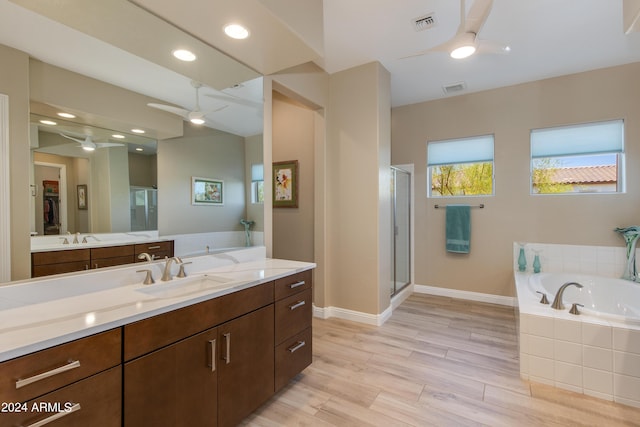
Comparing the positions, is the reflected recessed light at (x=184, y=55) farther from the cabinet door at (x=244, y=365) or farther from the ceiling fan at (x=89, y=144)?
the cabinet door at (x=244, y=365)

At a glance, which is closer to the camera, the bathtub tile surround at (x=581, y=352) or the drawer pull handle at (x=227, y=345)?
the drawer pull handle at (x=227, y=345)

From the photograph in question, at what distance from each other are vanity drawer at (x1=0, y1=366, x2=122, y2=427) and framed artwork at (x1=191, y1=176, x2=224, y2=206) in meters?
1.27

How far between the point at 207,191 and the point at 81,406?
4.76 feet

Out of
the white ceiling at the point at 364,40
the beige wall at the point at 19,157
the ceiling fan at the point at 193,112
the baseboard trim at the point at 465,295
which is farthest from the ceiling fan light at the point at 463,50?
the baseboard trim at the point at 465,295

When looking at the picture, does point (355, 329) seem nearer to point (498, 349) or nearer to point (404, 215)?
point (498, 349)

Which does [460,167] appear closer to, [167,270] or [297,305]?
[297,305]

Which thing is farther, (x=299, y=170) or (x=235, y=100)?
(x=299, y=170)

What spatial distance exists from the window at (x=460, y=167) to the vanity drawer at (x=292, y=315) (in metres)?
2.91

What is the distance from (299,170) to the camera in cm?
356

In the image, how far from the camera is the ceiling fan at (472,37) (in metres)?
1.69

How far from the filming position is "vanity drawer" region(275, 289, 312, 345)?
1.86 m

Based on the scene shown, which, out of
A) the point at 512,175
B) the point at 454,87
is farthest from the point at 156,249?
the point at 512,175

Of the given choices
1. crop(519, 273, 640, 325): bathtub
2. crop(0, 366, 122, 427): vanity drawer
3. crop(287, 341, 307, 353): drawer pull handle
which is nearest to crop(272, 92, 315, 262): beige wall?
crop(287, 341, 307, 353): drawer pull handle

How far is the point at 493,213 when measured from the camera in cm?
380
